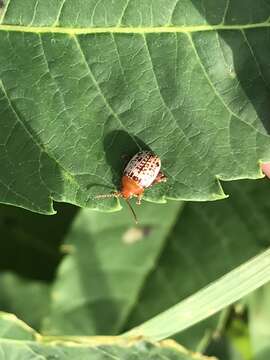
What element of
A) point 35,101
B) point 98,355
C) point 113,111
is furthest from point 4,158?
point 98,355

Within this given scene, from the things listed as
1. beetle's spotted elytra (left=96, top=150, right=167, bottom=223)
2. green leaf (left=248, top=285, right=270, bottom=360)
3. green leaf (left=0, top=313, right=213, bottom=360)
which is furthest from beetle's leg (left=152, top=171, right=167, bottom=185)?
green leaf (left=248, top=285, right=270, bottom=360)

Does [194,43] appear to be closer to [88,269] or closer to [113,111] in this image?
[113,111]

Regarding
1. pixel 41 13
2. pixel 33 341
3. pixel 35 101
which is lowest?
pixel 33 341

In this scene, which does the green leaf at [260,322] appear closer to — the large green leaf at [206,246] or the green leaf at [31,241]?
the large green leaf at [206,246]

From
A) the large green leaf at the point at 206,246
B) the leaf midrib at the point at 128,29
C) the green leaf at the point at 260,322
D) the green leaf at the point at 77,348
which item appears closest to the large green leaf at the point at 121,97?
the leaf midrib at the point at 128,29

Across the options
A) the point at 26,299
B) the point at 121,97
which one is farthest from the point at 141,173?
the point at 26,299

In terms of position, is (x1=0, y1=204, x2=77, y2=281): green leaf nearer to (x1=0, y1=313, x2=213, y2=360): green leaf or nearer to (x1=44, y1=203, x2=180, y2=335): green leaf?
(x1=44, y1=203, x2=180, y2=335): green leaf

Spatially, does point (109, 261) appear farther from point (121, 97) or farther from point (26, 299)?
point (121, 97)
